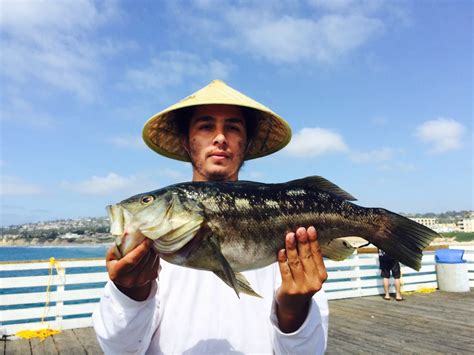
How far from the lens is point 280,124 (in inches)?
176

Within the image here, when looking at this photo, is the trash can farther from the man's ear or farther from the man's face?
the man's face

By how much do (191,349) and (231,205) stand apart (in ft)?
3.69

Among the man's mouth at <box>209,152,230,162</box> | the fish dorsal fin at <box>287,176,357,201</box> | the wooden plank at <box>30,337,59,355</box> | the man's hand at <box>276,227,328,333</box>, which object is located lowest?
the wooden plank at <box>30,337,59,355</box>

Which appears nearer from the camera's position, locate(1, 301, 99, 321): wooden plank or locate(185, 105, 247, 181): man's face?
locate(185, 105, 247, 181): man's face

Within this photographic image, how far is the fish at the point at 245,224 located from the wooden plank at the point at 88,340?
586cm

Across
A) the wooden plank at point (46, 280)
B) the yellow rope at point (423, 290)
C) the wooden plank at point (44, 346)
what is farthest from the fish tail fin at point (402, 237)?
the yellow rope at point (423, 290)

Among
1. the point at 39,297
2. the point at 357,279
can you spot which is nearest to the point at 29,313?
the point at 39,297

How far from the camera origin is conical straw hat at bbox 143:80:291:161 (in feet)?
12.4

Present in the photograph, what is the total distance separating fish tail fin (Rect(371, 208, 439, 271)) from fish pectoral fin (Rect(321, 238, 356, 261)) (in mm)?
226

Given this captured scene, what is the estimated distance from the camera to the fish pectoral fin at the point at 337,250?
2938 millimetres

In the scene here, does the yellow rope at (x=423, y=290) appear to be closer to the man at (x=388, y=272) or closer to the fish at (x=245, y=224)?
the man at (x=388, y=272)

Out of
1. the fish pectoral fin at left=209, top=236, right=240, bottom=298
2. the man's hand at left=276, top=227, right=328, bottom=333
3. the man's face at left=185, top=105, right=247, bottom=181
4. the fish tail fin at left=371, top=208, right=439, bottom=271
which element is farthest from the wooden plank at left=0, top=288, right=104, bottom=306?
the fish tail fin at left=371, top=208, right=439, bottom=271

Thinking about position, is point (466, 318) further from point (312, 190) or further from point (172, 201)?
point (172, 201)

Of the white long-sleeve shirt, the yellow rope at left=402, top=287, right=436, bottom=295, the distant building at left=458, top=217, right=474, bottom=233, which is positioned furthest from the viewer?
the distant building at left=458, top=217, right=474, bottom=233
